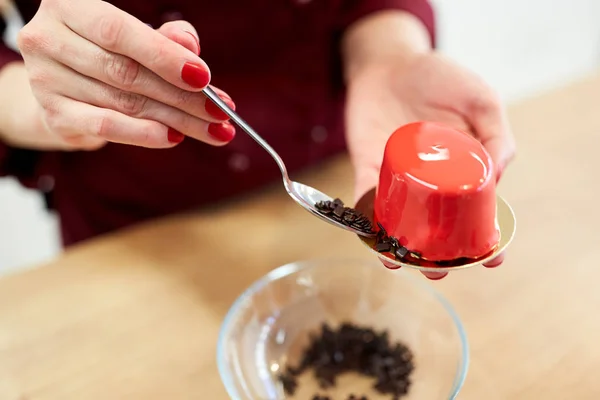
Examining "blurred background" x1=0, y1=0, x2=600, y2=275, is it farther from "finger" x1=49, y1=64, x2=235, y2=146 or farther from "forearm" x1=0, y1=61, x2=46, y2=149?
"finger" x1=49, y1=64, x2=235, y2=146

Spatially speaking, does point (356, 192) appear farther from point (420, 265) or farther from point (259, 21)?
point (259, 21)

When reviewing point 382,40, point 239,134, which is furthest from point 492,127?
point 239,134

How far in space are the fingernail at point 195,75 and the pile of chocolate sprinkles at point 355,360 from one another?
44cm

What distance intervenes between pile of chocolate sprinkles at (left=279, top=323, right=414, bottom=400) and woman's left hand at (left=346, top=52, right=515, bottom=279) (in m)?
0.22

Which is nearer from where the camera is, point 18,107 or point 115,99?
point 115,99

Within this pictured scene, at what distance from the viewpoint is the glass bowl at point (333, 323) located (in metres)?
0.77

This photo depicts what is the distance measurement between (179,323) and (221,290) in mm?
84

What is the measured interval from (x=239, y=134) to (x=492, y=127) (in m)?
0.44

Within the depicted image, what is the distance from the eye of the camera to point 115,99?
0.62m

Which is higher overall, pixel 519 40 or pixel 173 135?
pixel 173 135

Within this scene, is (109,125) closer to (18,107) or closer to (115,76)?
(115,76)

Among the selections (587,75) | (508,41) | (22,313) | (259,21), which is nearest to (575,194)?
(587,75)

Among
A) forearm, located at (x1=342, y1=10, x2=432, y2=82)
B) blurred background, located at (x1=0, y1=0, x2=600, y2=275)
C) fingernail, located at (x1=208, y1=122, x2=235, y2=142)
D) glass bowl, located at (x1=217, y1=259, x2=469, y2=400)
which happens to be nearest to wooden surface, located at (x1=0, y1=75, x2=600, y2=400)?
glass bowl, located at (x1=217, y1=259, x2=469, y2=400)

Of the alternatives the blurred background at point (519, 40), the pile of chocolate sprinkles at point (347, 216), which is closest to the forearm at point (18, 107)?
the pile of chocolate sprinkles at point (347, 216)
